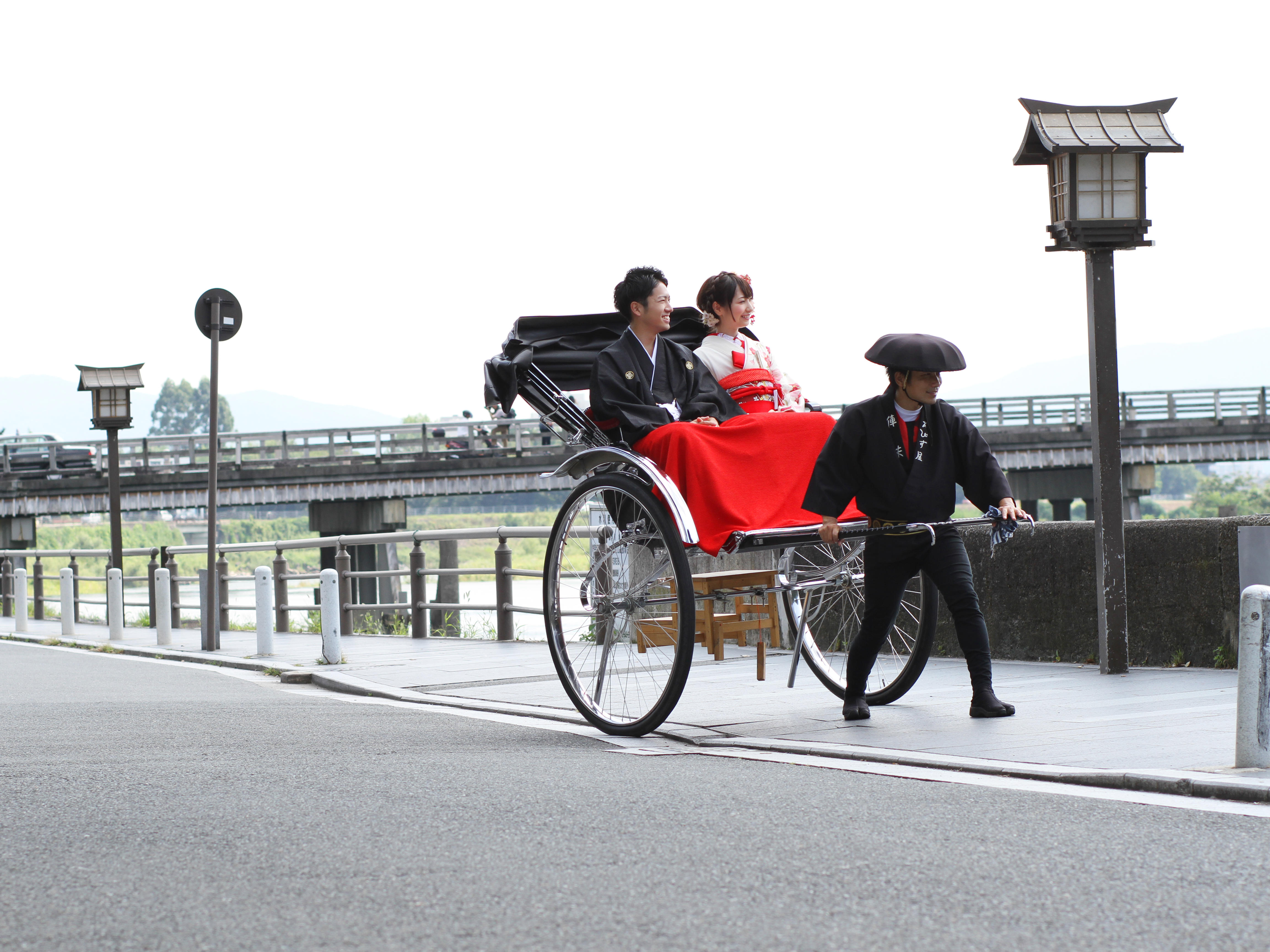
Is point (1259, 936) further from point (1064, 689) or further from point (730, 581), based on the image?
point (1064, 689)

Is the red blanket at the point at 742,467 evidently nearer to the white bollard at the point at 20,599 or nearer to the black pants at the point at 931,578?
the black pants at the point at 931,578

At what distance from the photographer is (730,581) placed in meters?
6.41

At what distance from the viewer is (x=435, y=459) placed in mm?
43094

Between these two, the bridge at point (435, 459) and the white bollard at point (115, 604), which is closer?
the white bollard at point (115, 604)

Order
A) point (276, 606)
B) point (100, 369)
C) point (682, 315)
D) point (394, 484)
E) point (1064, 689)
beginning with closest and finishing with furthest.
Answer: point (1064, 689), point (682, 315), point (276, 606), point (100, 369), point (394, 484)

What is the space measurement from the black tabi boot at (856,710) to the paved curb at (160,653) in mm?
5057

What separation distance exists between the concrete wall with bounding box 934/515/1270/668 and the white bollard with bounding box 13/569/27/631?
1373cm

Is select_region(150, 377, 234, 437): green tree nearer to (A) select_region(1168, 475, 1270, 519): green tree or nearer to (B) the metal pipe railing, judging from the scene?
(A) select_region(1168, 475, 1270, 519): green tree

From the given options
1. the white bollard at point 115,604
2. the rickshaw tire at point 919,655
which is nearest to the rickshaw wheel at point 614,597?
the rickshaw tire at point 919,655

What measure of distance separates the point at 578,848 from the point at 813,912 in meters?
0.88

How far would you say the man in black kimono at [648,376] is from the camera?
636 cm

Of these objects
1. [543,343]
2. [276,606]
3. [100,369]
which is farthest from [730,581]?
[100,369]

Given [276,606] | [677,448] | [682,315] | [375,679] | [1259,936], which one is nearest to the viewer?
[1259,936]

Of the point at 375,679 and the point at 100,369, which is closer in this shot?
the point at 375,679
